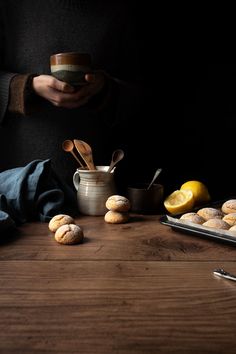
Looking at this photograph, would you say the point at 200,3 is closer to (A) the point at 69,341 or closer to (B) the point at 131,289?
(B) the point at 131,289

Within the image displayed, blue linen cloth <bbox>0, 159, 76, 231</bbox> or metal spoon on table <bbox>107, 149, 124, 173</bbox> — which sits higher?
metal spoon on table <bbox>107, 149, 124, 173</bbox>

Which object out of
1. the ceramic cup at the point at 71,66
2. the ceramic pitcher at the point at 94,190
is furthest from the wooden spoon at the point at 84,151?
the ceramic cup at the point at 71,66

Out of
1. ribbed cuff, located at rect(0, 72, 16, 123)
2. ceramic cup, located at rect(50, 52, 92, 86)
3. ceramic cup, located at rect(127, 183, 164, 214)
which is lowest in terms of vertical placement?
ceramic cup, located at rect(127, 183, 164, 214)

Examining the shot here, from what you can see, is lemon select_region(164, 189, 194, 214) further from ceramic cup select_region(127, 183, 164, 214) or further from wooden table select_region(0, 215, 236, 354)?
wooden table select_region(0, 215, 236, 354)

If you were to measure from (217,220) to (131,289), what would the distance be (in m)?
0.31

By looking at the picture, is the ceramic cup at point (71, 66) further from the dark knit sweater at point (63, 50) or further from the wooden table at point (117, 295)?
the wooden table at point (117, 295)

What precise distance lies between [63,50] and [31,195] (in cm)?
50

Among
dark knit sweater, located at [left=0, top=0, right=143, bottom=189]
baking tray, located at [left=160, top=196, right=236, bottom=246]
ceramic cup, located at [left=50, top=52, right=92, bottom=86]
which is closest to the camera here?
baking tray, located at [left=160, top=196, right=236, bottom=246]

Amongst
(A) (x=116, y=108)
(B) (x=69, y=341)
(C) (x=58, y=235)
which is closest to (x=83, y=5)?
(A) (x=116, y=108)

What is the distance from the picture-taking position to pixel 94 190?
40.6 inches

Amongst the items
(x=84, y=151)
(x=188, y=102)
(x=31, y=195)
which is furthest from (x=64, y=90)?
(x=188, y=102)

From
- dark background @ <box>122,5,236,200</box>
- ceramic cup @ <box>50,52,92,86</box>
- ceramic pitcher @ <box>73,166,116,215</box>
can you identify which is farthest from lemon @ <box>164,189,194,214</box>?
dark background @ <box>122,5,236,200</box>

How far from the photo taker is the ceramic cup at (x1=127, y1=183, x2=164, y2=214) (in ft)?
3.43

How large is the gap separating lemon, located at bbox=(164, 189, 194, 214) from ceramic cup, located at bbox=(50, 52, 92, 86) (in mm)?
362
